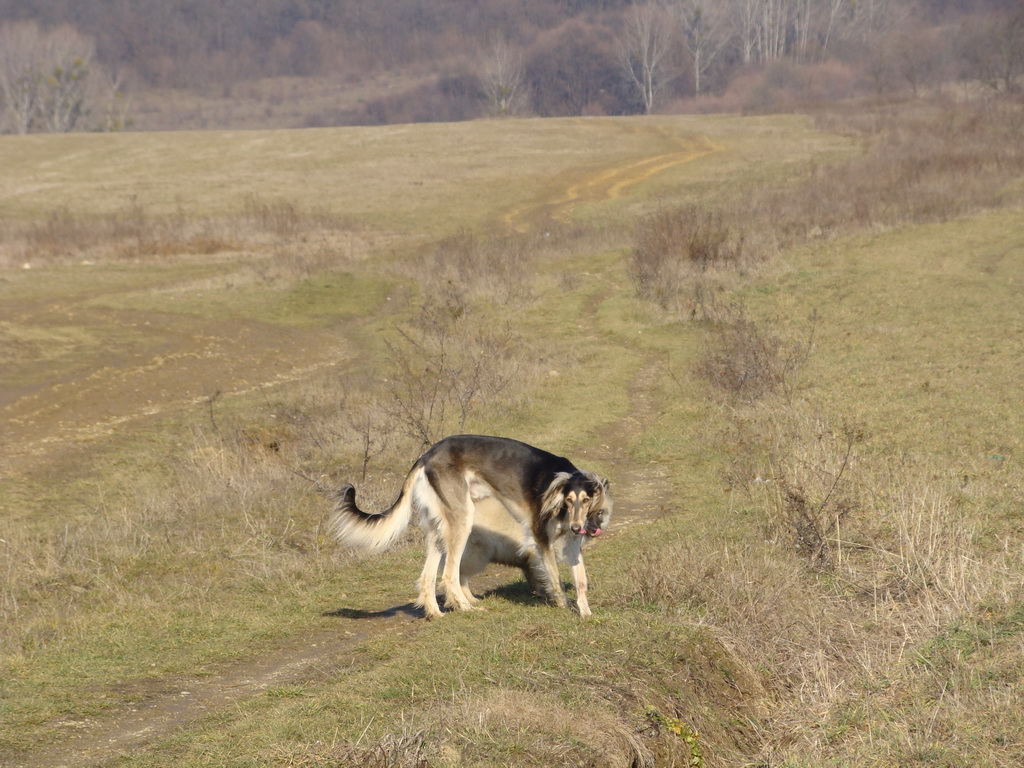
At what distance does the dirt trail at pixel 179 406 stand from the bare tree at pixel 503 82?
356 feet

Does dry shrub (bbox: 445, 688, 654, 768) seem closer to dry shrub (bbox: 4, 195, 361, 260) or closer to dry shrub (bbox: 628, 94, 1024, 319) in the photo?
dry shrub (bbox: 628, 94, 1024, 319)

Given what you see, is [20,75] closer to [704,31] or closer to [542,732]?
[704,31]

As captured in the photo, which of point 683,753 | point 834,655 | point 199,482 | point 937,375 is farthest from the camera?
point 937,375

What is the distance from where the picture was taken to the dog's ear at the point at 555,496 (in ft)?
26.0

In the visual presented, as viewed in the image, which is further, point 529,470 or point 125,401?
point 125,401

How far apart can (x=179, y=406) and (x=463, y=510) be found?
1349cm

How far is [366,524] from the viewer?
8.31 m

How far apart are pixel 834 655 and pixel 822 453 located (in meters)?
5.04

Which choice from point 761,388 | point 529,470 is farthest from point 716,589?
point 761,388

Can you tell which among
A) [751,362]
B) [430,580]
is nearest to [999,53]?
[751,362]

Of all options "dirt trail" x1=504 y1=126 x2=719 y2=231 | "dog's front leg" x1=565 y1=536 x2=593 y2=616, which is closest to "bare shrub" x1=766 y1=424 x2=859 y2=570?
"dog's front leg" x1=565 y1=536 x2=593 y2=616

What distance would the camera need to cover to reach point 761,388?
17594mm

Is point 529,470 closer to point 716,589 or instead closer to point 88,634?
point 716,589

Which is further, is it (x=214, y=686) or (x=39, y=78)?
(x=39, y=78)
